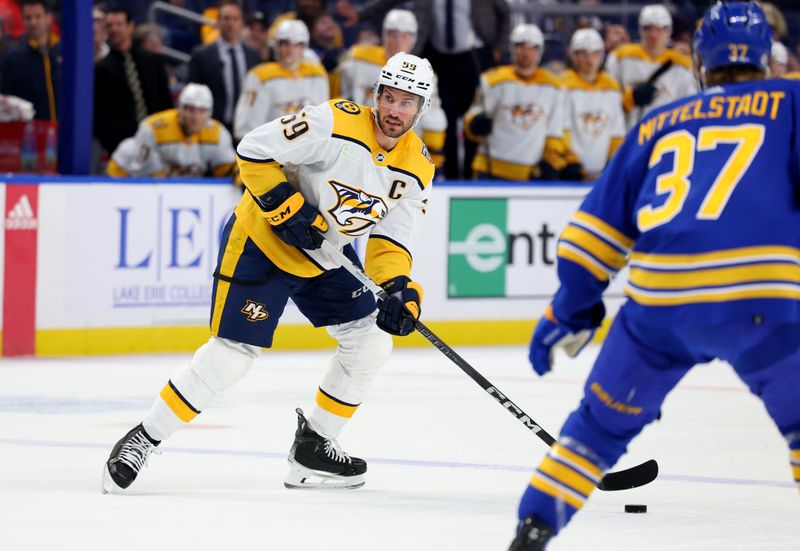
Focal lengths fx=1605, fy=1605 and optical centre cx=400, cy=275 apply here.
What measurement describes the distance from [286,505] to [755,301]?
6.21ft

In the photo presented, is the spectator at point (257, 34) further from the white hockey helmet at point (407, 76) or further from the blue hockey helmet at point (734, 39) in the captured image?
the blue hockey helmet at point (734, 39)

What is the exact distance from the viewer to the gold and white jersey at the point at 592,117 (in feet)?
33.6

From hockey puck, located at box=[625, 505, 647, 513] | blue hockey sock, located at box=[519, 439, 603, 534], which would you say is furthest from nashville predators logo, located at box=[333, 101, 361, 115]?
blue hockey sock, located at box=[519, 439, 603, 534]

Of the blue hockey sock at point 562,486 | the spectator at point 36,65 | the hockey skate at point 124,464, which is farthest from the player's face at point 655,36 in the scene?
the blue hockey sock at point 562,486

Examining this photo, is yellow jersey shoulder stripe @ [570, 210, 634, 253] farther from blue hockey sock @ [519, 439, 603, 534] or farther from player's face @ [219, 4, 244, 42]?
player's face @ [219, 4, 244, 42]

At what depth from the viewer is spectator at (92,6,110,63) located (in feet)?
31.2

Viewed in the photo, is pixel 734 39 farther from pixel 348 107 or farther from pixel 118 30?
pixel 118 30

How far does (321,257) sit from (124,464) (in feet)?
2.87

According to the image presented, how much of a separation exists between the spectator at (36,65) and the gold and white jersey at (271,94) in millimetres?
1101

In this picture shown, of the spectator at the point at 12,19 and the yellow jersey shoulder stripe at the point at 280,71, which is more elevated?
the spectator at the point at 12,19

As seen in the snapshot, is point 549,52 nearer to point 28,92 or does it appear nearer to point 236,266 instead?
point 28,92

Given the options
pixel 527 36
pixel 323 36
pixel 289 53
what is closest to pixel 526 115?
pixel 527 36

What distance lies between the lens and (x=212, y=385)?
15.5 feet

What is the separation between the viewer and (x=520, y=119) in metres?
9.95
